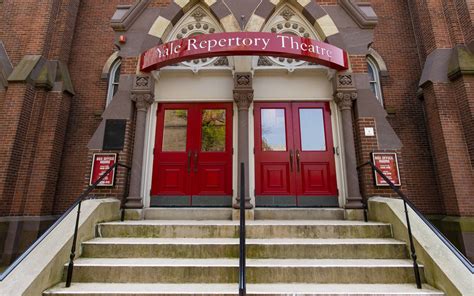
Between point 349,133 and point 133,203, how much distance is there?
5.33m

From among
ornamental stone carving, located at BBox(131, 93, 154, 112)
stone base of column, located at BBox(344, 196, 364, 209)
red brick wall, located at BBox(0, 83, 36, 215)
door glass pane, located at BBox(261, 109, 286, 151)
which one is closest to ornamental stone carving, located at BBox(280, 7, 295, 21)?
door glass pane, located at BBox(261, 109, 286, 151)

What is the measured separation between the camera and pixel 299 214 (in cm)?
597

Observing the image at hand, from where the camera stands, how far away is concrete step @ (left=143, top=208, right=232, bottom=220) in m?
6.02

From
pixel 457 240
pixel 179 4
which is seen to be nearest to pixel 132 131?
pixel 179 4

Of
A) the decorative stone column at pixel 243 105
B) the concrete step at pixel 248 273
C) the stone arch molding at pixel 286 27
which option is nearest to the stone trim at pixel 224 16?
the stone arch molding at pixel 286 27

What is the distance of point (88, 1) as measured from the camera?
10320 millimetres

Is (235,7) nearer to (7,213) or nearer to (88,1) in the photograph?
(88,1)

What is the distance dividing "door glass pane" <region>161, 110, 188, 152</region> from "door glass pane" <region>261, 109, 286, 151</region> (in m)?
2.13

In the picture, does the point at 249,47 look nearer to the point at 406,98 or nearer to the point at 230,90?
the point at 230,90

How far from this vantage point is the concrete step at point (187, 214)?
602cm

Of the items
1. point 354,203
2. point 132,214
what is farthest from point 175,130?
point 354,203

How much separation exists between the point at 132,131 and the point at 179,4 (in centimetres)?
363

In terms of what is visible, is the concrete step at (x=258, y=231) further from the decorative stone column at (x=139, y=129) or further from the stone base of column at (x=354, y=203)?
the decorative stone column at (x=139, y=129)

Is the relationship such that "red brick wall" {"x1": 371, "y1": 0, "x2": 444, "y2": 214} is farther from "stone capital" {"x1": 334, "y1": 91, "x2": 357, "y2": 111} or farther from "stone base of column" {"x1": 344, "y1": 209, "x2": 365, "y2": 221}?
"stone capital" {"x1": 334, "y1": 91, "x2": 357, "y2": 111}
